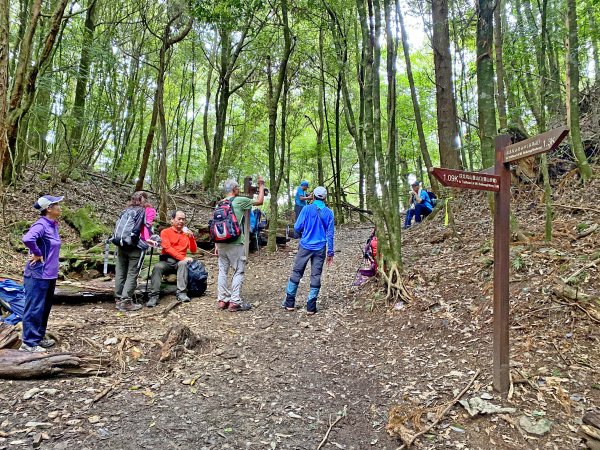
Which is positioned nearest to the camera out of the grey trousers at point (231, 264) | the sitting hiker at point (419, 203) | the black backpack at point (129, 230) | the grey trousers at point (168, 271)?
the black backpack at point (129, 230)

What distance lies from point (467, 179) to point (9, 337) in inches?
186

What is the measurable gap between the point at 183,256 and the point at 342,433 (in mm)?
4460

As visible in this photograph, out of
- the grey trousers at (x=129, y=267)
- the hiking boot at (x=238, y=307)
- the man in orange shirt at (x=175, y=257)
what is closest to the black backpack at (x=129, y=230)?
the grey trousers at (x=129, y=267)

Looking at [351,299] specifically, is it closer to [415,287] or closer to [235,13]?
[415,287]

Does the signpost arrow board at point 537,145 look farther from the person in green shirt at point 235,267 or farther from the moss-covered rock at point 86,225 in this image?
the moss-covered rock at point 86,225

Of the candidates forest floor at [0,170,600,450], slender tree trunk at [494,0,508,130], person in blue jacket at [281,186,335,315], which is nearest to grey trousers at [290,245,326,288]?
person in blue jacket at [281,186,335,315]

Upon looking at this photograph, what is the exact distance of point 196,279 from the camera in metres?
6.91

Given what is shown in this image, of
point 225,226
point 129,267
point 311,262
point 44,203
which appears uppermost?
point 44,203

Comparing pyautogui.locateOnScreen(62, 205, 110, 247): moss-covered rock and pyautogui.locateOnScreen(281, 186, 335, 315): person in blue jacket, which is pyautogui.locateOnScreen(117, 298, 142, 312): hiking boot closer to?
pyautogui.locateOnScreen(281, 186, 335, 315): person in blue jacket

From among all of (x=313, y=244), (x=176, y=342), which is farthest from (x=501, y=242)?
(x=176, y=342)

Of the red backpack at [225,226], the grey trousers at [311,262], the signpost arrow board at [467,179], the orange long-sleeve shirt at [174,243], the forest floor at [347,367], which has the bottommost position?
the forest floor at [347,367]

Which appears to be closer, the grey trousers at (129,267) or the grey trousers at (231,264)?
the grey trousers at (129,267)

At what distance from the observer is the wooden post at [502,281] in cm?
357

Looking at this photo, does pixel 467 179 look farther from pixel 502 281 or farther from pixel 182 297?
pixel 182 297
